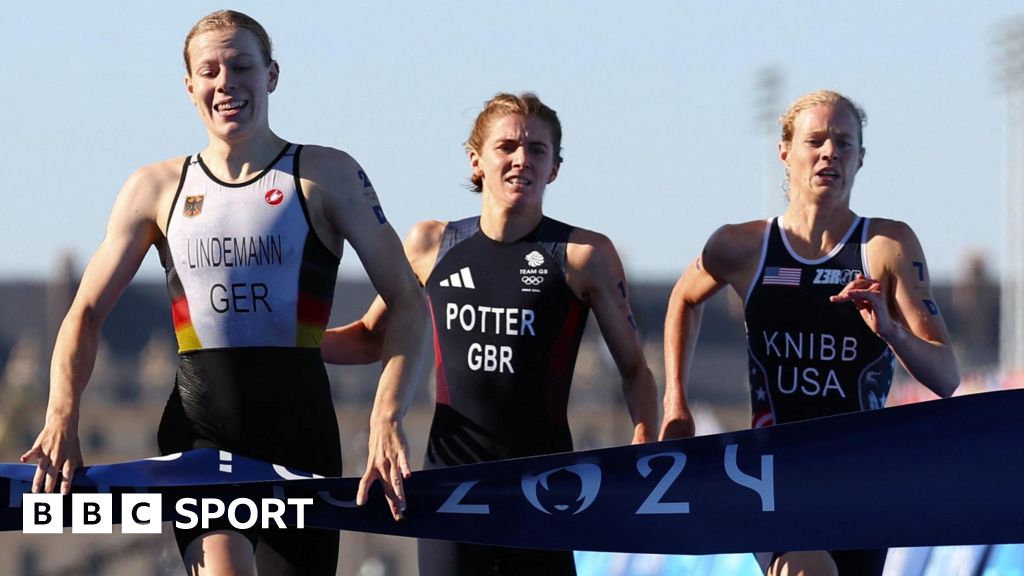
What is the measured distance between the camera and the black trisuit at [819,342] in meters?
7.41

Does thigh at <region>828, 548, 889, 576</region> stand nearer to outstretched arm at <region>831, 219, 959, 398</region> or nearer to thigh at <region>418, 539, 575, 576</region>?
outstretched arm at <region>831, 219, 959, 398</region>

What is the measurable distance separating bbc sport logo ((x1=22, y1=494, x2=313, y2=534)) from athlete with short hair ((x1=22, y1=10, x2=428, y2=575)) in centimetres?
5

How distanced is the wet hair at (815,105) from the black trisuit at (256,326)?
212cm

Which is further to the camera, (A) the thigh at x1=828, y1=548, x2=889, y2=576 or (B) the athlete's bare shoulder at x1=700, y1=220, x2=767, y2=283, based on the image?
(B) the athlete's bare shoulder at x1=700, y1=220, x2=767, y2=283

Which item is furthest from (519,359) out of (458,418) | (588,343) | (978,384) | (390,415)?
(588,343)

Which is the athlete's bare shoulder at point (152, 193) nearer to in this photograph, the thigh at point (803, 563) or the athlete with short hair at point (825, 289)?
the athlete with short hair at point (825, 289)

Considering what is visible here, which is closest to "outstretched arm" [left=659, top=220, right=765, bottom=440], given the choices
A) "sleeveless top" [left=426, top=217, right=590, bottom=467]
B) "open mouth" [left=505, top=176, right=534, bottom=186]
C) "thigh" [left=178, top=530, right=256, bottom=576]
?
"sleeveless top" [left=426, top=217, right=590, bottom=467]

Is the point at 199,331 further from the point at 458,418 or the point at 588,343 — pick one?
the point at 588,343

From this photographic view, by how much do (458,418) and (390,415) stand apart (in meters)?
1.45

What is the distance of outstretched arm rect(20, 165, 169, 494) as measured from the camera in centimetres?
611

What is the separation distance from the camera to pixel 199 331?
A: 642cm

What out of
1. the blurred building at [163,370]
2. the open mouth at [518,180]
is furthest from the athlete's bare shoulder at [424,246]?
the blurred building at [163,370]

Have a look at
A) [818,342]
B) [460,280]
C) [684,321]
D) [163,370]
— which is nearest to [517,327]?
[460,280]

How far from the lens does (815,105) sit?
745cm
